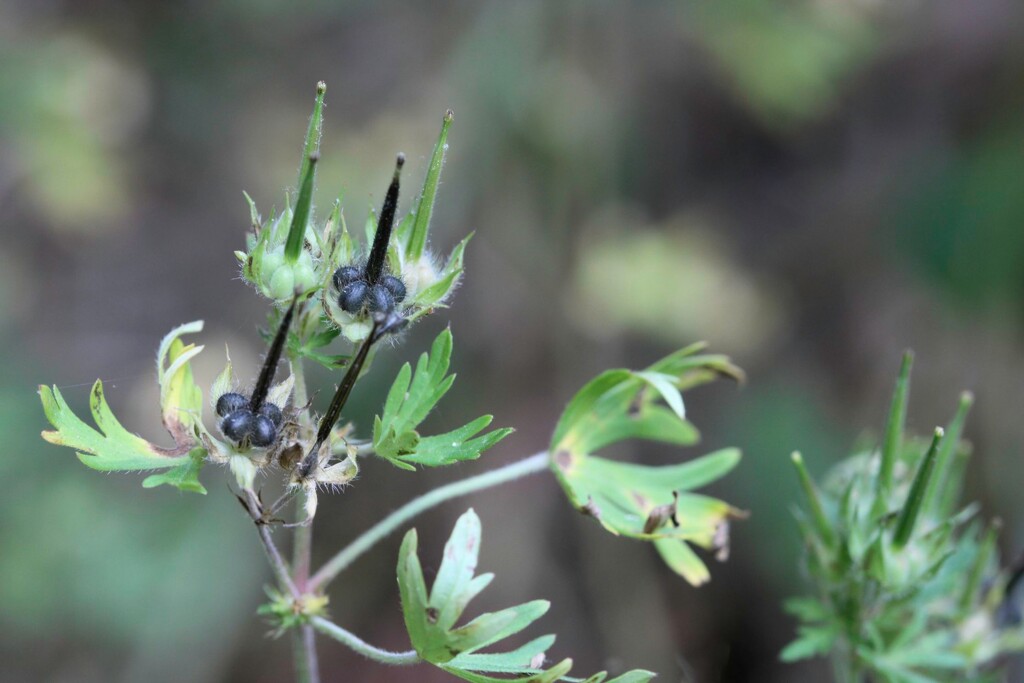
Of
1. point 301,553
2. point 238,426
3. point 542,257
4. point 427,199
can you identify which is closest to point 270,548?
point 301,553

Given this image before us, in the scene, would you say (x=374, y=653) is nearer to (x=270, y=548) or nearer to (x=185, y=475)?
(x=270, y=548)

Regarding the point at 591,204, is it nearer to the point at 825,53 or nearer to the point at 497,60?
the point at 497,60

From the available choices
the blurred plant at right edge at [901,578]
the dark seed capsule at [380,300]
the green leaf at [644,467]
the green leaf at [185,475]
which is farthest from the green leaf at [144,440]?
the blurred plant at right edge at [901,578]

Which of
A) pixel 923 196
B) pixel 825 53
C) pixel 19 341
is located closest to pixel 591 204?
pixel 825 53

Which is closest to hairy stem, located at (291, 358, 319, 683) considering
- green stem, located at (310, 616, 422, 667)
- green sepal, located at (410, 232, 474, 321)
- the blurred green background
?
green stem, located at (310, 616, 422, 667)

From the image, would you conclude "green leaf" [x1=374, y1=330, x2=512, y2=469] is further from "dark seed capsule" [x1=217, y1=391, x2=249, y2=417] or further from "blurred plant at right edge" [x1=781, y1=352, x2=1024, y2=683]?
"blurred plant at right edge" [x1=781, y1=352, x2=1024, y2=683]
